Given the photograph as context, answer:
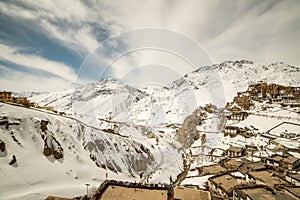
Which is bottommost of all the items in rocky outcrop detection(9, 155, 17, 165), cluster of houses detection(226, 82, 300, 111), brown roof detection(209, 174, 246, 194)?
brown roof detection(209, 174, 246, 194)

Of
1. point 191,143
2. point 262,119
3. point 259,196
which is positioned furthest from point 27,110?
point 262,119

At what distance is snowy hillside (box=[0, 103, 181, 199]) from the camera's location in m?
22.9

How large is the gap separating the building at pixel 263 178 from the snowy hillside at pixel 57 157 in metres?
20.3

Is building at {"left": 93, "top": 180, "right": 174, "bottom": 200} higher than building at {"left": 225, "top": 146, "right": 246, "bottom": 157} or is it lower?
higher

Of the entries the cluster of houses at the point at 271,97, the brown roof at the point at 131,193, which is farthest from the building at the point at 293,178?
the cluster of houses at the point at 271,97

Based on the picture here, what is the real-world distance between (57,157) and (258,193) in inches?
1189

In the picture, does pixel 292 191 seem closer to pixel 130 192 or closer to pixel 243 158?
pixel 130 192

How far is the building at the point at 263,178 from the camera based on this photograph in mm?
19962

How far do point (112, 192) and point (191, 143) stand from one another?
52929mm

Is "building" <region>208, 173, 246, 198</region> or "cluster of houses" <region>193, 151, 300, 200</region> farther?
"building" <region>208, 173, 246, 198</region>

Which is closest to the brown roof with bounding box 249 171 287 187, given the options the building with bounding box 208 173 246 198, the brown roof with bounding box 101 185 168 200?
the building with bounding box 208 173 246 198

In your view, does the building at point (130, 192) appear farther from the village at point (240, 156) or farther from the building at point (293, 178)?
the building at point (293, 178)

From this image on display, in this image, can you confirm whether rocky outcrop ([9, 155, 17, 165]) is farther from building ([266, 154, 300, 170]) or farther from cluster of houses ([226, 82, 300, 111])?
cluster of houses ([226, 82, 300, 111])

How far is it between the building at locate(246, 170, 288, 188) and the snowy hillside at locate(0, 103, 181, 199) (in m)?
20.3
